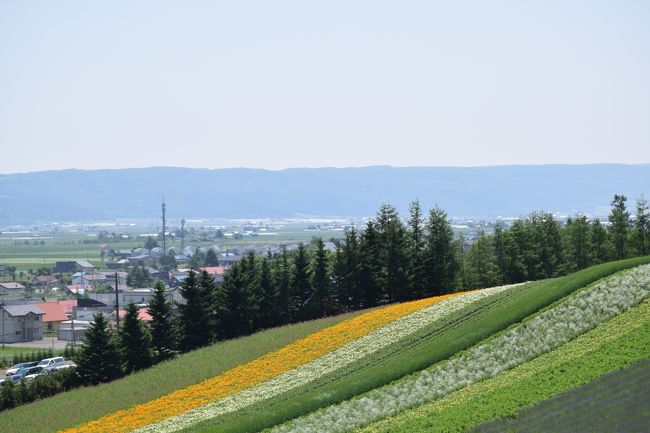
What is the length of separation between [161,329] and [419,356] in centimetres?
3180

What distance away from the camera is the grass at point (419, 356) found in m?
38.2

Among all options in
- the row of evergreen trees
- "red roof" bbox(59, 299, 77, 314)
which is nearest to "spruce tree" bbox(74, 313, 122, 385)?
the row of evergreen trees

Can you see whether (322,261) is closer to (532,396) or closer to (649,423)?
(532,396)

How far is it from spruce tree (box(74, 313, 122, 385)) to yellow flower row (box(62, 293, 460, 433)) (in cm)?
1205

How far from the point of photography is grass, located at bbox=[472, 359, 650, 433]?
82.8 ft

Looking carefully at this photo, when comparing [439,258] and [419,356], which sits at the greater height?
[439,258]

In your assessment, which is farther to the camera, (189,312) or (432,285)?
(432,285)

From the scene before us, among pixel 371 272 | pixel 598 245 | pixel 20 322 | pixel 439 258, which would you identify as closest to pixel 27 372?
pixel 371 272

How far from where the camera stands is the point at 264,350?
60.4m

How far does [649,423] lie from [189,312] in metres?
53.7

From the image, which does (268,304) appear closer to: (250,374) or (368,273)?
(368,273)

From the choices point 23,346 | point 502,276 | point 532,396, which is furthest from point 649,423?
point 23,346

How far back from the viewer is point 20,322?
11681cm

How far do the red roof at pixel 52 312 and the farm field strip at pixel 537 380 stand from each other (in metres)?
103
